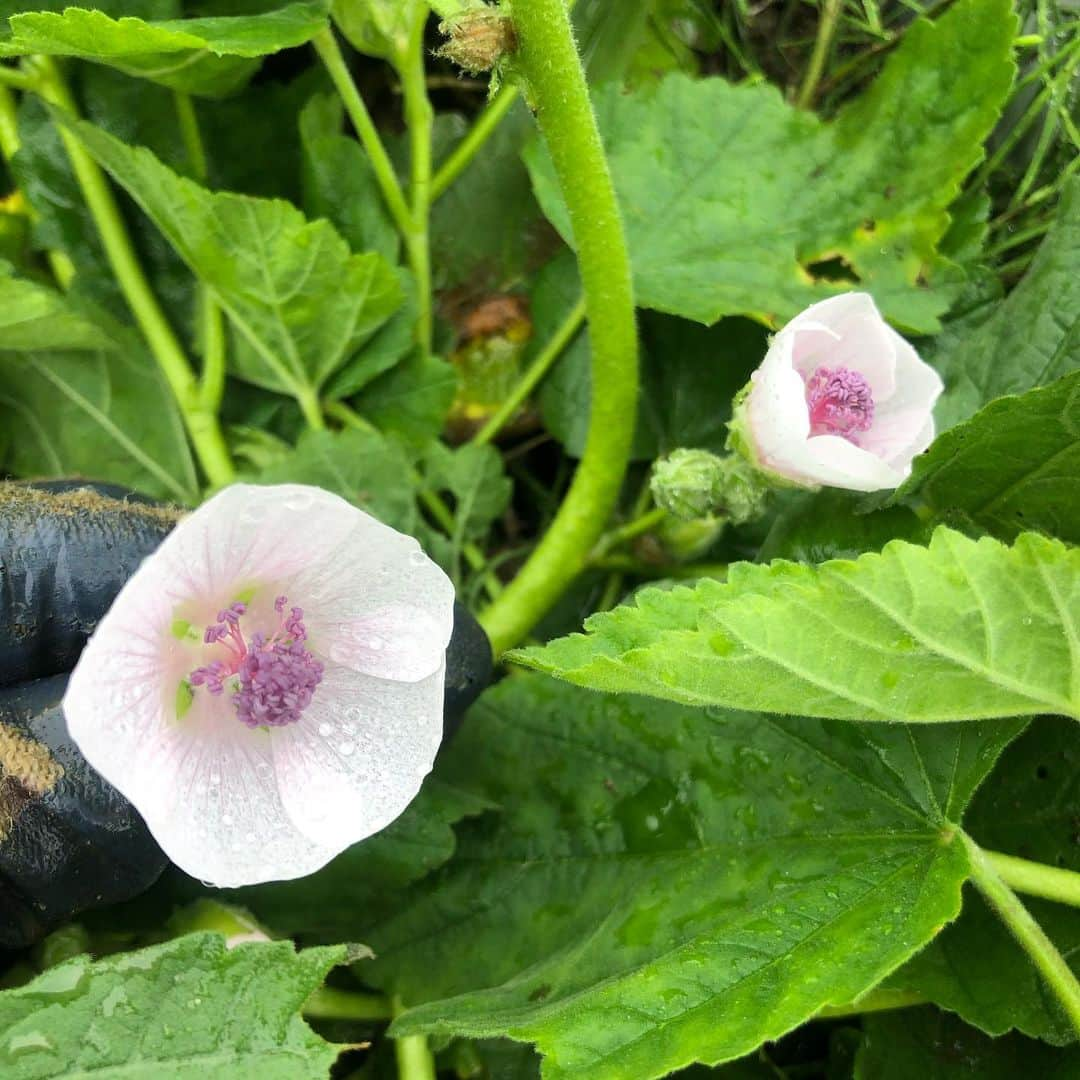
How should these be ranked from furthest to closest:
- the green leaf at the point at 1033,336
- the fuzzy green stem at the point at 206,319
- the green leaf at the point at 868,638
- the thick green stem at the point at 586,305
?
1. the fuzzy green stem at the point at 206,319
2. the green leaf at the point at 1033,336
3. the thick green stem at the point at 586,305
4. the green leaf at the point at 868,638

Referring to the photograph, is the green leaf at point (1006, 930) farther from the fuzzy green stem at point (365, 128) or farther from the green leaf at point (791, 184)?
the fuzzy green stem at point (365, 128)

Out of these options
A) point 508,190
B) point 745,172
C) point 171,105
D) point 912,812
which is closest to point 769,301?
point 745,172

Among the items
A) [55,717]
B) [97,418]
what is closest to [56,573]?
[55,717]

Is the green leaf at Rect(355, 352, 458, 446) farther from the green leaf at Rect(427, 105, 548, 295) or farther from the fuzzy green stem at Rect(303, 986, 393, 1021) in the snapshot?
the fuzzy green stem at Rect(303, 986, 393, 1021)

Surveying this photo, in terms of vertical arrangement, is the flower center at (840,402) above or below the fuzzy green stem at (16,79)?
below

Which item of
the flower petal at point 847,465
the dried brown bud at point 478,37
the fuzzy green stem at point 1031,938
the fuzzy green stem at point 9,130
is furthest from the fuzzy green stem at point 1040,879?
→ the fuzzy green stem at point 9,130

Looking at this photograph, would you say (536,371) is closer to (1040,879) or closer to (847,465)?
(847,465)

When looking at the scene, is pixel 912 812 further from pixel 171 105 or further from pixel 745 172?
pixel 171 105
